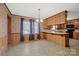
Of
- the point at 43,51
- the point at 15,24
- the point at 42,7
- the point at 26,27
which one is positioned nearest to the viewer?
the point at 43,51

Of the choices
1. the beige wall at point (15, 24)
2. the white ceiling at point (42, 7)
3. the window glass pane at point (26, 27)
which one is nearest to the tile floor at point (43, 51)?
the white ceiling at point (42, 7)

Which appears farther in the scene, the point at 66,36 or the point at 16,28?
the point at 16,28

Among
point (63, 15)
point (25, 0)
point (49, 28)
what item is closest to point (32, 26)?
point (49, 28)

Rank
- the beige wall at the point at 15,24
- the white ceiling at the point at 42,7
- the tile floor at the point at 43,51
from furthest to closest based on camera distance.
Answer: the beige wall at the point at 15,24 → the white ceiling at the point at 42,7 → the tile floor at the point at 43,51

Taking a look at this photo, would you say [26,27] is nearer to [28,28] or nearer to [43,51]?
[28,28]

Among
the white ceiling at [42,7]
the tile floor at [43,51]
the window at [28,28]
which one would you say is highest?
the white ceiling at [42,7]

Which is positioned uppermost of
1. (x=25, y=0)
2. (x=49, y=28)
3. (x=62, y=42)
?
(x=25, y=0)

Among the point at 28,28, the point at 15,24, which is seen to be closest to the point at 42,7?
the point at 15,24

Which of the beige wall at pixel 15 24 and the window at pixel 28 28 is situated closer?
the beige wall at pixel 15 24

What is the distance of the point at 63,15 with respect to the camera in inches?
252

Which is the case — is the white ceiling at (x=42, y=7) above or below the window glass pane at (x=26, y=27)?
above

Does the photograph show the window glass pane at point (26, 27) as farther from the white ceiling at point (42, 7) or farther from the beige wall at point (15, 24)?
the white ceiling at point (42, 7)

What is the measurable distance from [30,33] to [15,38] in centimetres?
150

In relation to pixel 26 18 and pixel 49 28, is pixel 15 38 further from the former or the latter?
pixel 49 28
